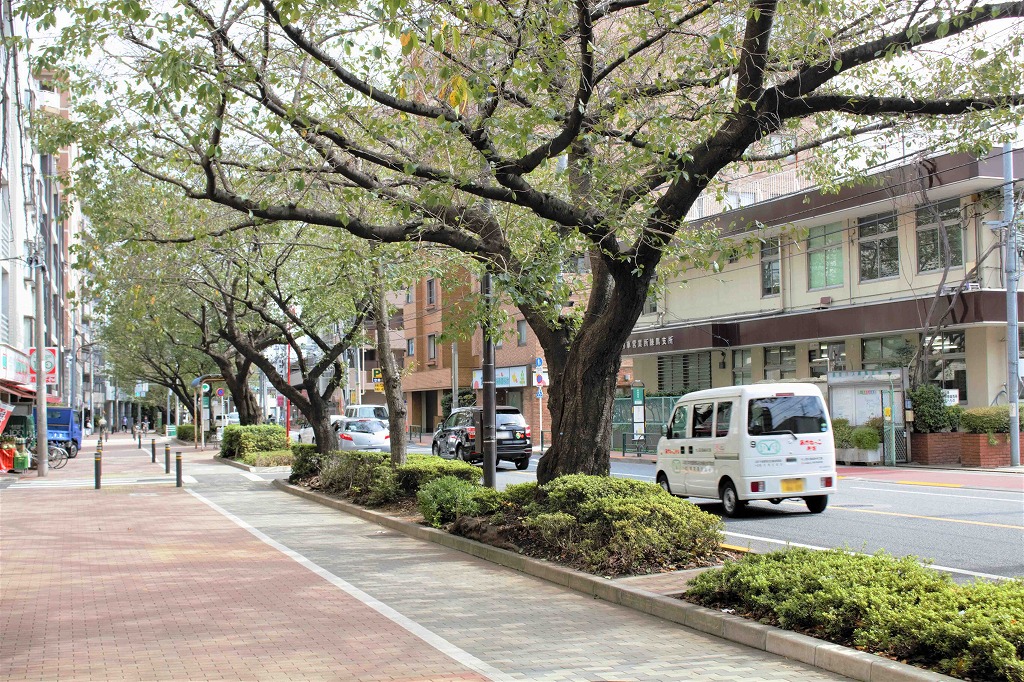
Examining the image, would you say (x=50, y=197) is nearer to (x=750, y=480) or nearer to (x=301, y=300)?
(x=301, y=300)

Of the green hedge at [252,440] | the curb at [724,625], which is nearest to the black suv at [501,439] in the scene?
the green hedge at [252,440]

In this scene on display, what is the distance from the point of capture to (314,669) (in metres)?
6.45

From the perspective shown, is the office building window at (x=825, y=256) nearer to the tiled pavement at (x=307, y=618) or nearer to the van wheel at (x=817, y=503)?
the van wheel at (x=817, y=503)

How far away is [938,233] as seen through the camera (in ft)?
88.0

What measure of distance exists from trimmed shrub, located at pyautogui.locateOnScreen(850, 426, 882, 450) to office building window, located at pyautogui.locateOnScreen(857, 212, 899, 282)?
5242mm

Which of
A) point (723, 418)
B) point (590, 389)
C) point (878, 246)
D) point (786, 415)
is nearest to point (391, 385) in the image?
point (723, 418)

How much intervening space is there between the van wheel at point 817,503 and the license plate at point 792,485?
2.07 feet

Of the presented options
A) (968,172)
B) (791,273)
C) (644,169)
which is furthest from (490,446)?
(791,273)

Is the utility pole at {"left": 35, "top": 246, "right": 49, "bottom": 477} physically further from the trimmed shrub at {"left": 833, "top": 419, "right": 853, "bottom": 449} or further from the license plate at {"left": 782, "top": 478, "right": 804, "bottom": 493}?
the trimmed shrub at {"left": 833, "top": 419, "right": 853, "bottom": 449}

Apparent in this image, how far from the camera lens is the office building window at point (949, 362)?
26513 millimetres

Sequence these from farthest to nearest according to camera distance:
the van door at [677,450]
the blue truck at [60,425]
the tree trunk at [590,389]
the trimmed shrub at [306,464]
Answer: the blue truck at [60,425]
the trimmed shrub at [306,464]
the van door at [677,450]
the tree trunk at [590,389]

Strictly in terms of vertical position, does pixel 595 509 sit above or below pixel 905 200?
below

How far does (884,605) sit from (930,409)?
2134 cm

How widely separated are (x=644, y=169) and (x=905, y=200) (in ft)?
59.2
